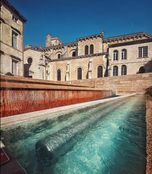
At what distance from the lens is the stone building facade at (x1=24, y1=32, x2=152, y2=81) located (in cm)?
2855

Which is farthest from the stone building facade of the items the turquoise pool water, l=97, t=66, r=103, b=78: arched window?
the turquoise pool water

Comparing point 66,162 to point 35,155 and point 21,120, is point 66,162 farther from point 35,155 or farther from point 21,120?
point 21,120

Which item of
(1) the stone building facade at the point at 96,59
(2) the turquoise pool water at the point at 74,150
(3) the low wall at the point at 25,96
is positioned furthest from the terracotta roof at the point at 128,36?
(2) the turquoise pool water at the point at 74,150

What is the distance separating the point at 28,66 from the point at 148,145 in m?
32.6

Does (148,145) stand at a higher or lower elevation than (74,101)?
lower

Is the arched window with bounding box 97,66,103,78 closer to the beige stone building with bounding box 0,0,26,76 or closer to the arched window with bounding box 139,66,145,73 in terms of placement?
the arched window with bounding box 139,66,145,73

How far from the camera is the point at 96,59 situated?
3175 cm

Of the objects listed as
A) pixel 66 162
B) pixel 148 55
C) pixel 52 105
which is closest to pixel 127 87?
pixel 148 55

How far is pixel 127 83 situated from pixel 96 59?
11.9 metres

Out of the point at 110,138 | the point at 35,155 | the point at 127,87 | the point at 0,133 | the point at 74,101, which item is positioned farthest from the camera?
the point at 127,87

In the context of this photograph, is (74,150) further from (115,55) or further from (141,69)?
(115,55)

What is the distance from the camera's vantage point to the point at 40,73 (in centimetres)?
3212

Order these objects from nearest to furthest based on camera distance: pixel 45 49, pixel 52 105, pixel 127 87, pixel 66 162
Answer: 1. pixel 66 162
2. pixel 52 105
3. pixel 127 87
4. pixel 45 49

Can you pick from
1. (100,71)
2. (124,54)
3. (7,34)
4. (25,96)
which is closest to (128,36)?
(124,54)
